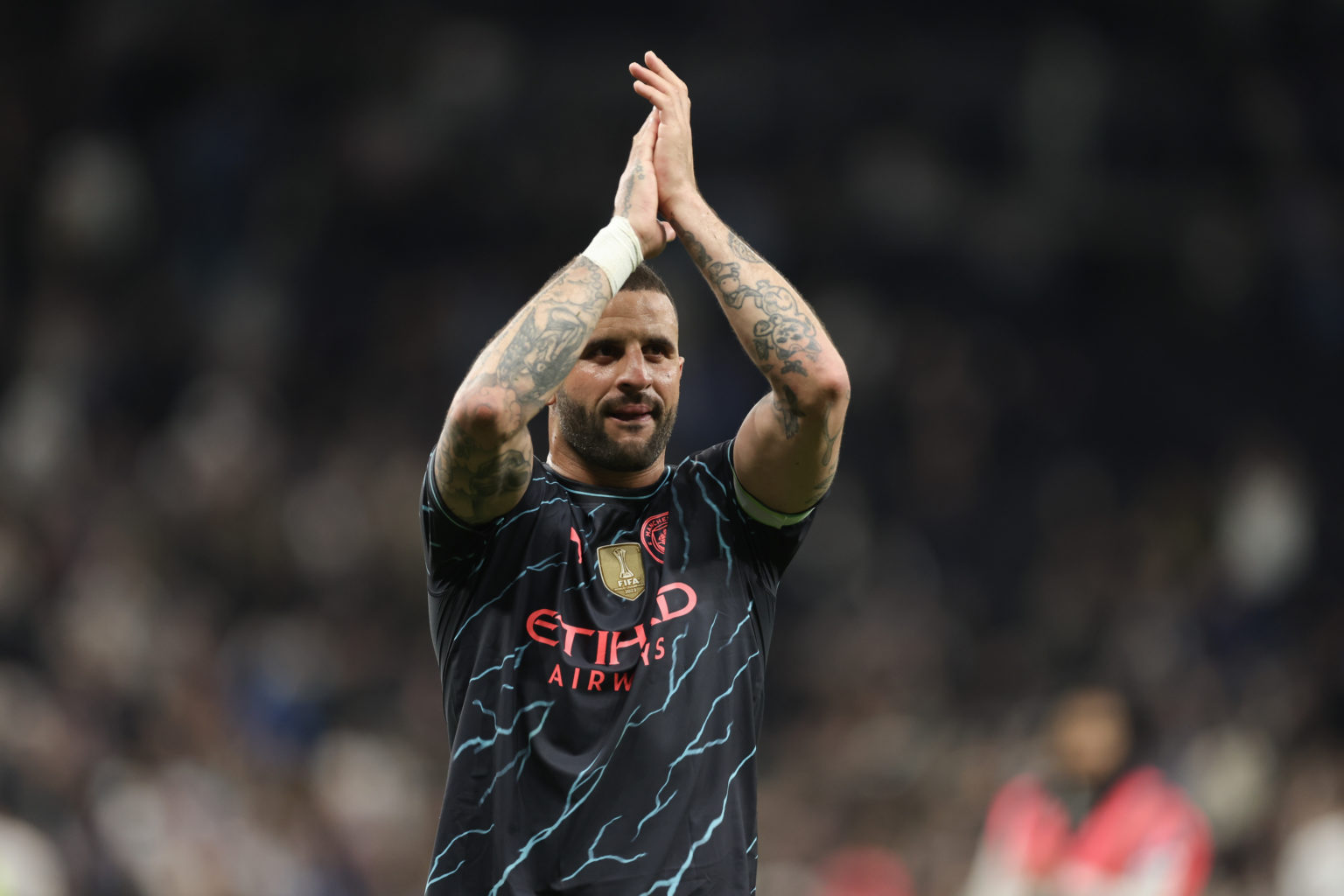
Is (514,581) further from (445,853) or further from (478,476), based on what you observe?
(445,853)

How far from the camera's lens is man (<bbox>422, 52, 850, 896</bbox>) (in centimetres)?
304

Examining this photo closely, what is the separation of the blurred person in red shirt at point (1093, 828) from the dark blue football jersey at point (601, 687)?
3906mm

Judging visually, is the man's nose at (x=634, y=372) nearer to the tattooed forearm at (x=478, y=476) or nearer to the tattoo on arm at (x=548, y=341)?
the tattoo on arm at (x=548, y=341)

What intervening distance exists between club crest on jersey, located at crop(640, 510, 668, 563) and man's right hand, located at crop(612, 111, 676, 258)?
0.61 metres

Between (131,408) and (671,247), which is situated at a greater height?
(671,247)

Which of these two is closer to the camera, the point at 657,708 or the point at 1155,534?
the point at 657,708

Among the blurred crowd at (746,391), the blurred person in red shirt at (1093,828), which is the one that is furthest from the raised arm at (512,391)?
the blurred crowd at (746,391)

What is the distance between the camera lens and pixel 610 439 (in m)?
3.37

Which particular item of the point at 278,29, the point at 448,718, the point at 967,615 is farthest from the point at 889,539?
the point at 448,718

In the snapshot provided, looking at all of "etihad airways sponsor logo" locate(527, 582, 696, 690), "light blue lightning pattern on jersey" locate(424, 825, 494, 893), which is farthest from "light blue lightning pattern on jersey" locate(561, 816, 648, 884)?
"etihad airways sponsor logo" locate(527, 582, 696, 690)

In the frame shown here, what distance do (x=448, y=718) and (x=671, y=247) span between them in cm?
809

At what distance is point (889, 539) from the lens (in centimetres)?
1046

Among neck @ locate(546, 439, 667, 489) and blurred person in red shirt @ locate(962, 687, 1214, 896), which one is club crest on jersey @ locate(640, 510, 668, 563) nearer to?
neck @ locate(546, 439, 667, 489)

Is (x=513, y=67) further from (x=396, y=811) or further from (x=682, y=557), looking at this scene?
(x=682, y=557)
